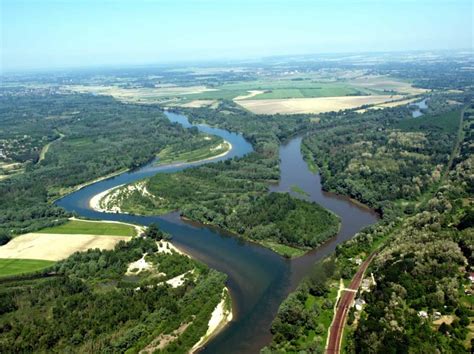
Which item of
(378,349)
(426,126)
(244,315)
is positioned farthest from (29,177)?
(426,126)

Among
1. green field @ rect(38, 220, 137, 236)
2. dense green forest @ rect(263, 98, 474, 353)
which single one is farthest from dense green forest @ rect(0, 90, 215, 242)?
dense green forest @ rect(263, 98, 474, 353)

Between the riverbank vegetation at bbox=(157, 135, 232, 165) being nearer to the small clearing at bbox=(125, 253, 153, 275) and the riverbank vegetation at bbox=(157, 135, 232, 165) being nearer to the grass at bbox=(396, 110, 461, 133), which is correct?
the small clearing at bbox=(125, 253, 153, 275)

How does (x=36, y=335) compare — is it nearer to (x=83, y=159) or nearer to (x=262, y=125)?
(x=83, y=159)

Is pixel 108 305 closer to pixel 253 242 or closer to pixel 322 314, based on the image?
pixel 322 314

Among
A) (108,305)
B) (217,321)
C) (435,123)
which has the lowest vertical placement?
(217,321)

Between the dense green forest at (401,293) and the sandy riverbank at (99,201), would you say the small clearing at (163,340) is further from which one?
the sandy riverbank at (99,201)

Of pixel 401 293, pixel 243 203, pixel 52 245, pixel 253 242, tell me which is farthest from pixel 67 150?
pixel 401 293
